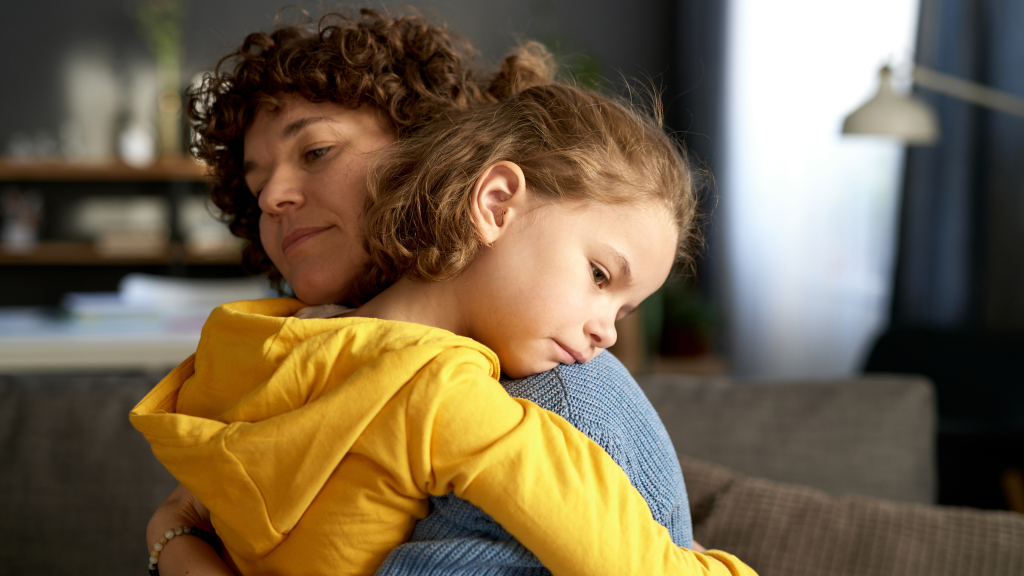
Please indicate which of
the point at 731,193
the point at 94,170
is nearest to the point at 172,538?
the point at 731,193

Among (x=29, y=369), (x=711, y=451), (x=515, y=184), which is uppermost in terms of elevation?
(x=515, y=184)

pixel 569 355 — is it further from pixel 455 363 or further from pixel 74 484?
pixel 74 484

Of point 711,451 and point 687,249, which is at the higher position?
point 687,249

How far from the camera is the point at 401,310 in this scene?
0.78 meters

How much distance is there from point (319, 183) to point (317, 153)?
38 millimetres

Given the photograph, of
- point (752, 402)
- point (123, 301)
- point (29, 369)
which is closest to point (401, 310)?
point (752, 402)

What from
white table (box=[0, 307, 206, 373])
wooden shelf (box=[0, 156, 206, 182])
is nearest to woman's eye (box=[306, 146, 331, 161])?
white table (box=[0, 307, 206, 373])

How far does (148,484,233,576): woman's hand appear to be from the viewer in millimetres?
790

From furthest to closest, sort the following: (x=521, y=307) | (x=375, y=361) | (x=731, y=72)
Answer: (x=731, y=72) < (x=521, y=307) < (x=375, y=361)

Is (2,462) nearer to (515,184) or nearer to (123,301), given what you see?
(515,184)

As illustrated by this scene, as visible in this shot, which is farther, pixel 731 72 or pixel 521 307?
pixel 731 72

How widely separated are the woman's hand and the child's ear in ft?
1.45

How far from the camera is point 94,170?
473cm

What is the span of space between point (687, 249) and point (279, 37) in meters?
0.57
